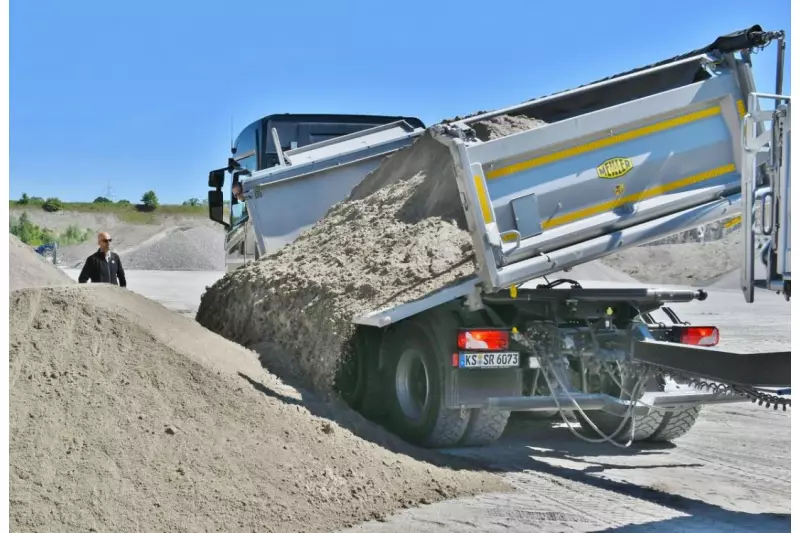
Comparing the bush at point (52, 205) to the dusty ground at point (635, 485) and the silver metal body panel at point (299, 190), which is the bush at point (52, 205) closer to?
the silver metal body panel at point (299, 190)

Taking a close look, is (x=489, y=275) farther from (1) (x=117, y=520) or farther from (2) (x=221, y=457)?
(1) (x=117, y=520)

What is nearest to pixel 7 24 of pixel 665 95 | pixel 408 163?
pixel 408 163

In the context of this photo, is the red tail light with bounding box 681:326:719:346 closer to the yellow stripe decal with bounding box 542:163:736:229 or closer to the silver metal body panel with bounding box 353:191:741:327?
the silver metal body panel with bounding box 353:191:741:327

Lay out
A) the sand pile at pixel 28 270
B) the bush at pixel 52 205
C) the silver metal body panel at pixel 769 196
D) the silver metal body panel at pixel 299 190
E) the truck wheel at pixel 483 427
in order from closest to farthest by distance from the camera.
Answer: the silver metal body panel at pixel 769 196, the truck wheel at pixel 483 427, the silver metal body panel at pixel 299 190, the sand pile at pixel 28 270, the bush at pixel 52 205

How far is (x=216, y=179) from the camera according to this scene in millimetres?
10922

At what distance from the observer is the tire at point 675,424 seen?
7543 millimetres

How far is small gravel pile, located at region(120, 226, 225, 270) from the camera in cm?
5578

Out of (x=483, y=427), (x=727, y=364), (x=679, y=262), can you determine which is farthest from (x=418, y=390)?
(x=679, y=262)

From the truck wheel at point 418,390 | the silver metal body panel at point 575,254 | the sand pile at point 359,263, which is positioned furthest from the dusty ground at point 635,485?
the sand pile at point 359,263

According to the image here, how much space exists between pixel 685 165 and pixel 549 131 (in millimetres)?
1115

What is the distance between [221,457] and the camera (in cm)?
554

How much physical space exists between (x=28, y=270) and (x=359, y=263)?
28.6ft

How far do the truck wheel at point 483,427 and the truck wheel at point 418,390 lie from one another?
7cm

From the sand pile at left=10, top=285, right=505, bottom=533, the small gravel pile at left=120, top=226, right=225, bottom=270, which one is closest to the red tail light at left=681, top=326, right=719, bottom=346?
the sand pile at left=10, top=285, right=505, bottom=533
